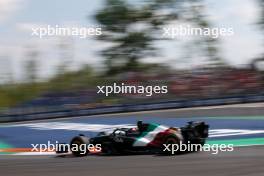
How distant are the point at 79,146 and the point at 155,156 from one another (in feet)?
5.95

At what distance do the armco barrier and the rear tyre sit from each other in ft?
8.02

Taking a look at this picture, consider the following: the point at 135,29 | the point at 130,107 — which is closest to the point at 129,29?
the point at 135,29

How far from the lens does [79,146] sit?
1030 centimetres

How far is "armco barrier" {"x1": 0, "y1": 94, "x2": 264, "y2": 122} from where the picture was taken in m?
12.9

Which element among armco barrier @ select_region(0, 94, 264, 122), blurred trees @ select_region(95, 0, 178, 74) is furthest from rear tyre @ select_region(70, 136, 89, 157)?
blurred trees @ select_region(95, 0, 178, 74)

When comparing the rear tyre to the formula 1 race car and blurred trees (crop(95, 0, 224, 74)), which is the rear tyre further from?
blurred trees (crop(95, 0, 224, 74))

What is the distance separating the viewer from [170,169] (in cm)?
753

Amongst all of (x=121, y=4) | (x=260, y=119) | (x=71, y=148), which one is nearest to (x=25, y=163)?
(x=71, y=148)

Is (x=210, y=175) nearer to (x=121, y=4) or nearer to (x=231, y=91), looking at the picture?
(x=231, y=91)

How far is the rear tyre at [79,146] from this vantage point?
33.4 feet

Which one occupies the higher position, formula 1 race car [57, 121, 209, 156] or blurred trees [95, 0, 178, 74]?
blurred trees [95, 0, 178, 74]

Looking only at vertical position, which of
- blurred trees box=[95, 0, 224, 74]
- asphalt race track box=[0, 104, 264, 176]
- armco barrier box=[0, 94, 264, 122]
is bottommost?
asphalt race track box=[0, 104, 264, 176]

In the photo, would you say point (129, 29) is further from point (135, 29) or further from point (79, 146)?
point (79, 146)

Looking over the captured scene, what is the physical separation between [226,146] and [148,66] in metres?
8.51
